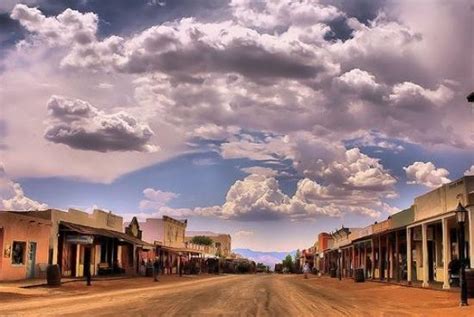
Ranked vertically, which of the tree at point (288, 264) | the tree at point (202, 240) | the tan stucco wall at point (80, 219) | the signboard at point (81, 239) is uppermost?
the tree at point (202, 240)

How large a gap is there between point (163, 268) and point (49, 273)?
4102 centimetres

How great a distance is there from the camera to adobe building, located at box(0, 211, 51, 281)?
33.7 meters

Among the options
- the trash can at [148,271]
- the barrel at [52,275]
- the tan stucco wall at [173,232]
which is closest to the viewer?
the barrel at [52,275]

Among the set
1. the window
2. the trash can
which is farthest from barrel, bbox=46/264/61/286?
the trash can

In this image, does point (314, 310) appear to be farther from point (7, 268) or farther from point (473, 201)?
point (7, 268)

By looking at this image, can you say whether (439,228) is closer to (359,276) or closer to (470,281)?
(359,276)

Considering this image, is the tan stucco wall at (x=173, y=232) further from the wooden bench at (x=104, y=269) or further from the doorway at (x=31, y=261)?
the doorway at (x=31, y=261)

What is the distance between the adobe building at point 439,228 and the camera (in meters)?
27.6

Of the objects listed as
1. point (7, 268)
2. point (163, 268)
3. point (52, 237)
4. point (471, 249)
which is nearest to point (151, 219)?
point (163, 268)

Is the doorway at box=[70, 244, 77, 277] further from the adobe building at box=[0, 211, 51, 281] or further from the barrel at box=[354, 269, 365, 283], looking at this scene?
the barrel at box=[354, 269, 365, 283]

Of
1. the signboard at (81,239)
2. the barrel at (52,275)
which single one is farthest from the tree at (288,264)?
the barrel at (52,275)

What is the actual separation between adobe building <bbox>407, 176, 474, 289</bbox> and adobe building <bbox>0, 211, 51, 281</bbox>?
20231 mm

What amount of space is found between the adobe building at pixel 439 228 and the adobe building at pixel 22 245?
20.2 m

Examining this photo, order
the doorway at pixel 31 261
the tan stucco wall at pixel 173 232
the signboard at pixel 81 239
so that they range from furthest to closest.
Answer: the tan stucco wall at pixel 173 232
the signboard at pixel 81 239
the doorway at pixel 31 261
